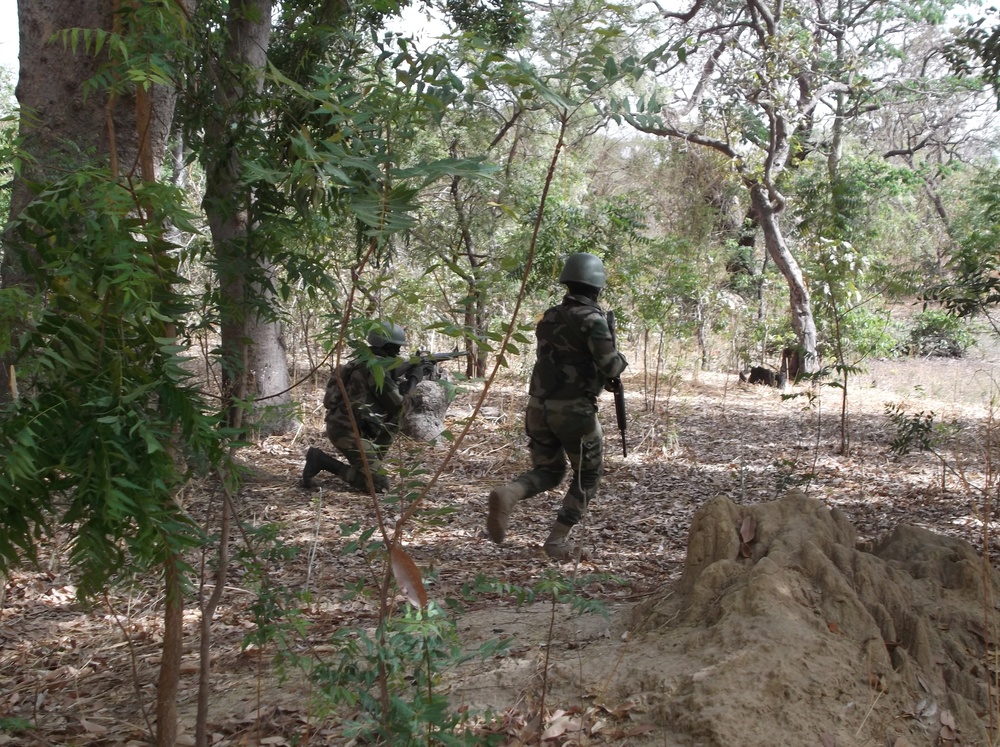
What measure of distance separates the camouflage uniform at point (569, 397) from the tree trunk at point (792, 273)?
8875 millimetres

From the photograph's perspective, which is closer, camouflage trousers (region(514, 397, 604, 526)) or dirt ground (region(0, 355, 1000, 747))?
dirt ground (region(0, 355, 1000, 747))

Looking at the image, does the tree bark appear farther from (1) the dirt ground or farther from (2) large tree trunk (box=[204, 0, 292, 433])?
(2) large tree trunk (box=[204, 0, 292, 433])

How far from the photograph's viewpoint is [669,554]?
5.58 m

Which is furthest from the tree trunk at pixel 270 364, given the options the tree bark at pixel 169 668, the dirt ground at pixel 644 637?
the tree bark at pixel 169 668

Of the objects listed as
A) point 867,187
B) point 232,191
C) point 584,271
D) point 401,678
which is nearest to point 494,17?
point 584,271

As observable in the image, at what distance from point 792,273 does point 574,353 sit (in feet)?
30.3

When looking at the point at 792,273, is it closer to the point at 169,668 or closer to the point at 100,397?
the point at 169,668

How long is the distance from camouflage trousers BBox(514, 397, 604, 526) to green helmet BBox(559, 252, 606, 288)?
→ 0.75 meters

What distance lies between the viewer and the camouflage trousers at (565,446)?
5316 millimetres

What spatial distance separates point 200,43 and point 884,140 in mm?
24711

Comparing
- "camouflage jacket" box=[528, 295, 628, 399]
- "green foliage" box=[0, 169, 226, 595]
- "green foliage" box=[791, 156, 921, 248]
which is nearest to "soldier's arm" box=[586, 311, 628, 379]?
"camouflage jacket" box=[528, 295, 628, 399]

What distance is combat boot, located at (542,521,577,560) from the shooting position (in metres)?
5.41

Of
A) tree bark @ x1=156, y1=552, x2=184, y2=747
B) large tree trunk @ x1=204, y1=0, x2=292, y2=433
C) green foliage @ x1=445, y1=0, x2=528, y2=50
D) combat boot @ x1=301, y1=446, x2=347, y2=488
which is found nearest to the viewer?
tree bark @ x1=156, y1=552, x2=184, y2=747

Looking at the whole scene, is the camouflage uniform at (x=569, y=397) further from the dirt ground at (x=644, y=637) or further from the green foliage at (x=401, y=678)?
the green foliage at (x=401, y=678)
